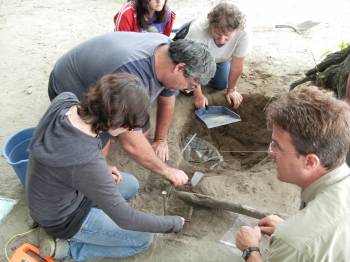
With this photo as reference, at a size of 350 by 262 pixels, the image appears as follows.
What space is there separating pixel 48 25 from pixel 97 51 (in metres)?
3.72

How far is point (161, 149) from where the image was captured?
3531mm

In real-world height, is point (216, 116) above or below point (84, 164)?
below

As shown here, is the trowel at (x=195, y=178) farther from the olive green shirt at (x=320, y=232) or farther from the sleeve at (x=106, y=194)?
the olive green shirt at (x=320, y=232)

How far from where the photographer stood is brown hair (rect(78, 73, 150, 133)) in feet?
6.57

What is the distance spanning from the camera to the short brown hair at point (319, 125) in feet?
5.75

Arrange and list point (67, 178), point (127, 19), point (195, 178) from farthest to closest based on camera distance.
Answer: point (127, 19) → point (195, 178) → point (67, 178)

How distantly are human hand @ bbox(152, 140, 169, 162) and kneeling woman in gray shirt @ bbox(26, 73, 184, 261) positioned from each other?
1021 mm

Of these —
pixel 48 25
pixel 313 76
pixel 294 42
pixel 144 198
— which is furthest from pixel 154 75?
pixel 48 25

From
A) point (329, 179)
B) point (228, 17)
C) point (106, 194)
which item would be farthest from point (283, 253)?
point (228, 17)

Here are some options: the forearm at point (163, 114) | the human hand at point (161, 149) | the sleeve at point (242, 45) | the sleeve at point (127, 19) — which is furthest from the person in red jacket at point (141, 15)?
the human hand at point (161, 149)

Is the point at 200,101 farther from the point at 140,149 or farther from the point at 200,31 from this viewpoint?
the point at 140,149

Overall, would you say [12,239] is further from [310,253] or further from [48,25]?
[48,25]

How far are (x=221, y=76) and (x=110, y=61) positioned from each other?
1.91 m

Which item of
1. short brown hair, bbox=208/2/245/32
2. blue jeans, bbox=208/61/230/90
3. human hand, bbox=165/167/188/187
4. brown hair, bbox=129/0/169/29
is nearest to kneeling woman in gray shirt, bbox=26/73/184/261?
human hand, bbox=165/167/188/187
